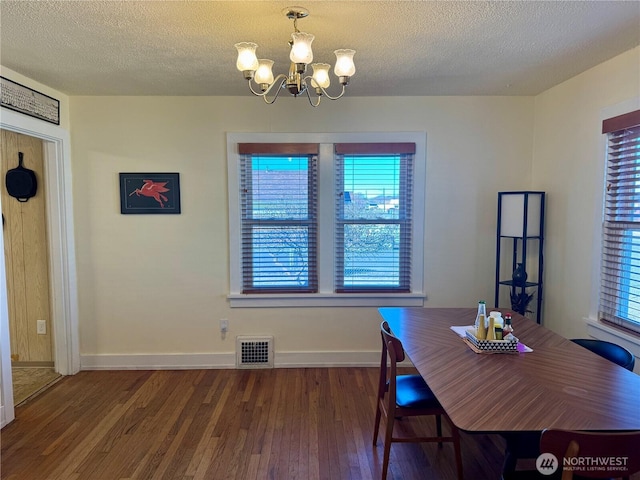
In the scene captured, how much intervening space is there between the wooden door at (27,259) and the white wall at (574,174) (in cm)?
440

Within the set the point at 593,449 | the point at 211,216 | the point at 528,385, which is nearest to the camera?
the point at 593,449

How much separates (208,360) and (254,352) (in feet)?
1.45

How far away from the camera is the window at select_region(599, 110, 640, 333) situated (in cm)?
233

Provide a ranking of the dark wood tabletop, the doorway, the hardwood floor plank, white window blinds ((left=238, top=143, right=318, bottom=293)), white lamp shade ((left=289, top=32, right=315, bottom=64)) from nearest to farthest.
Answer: the dark wood tabletop, white lamp shade ((left=289, top=32, right=315, bottom=64)), the hardwood floor plank, the doorway, white window blinds ((left=238, top=143, right=318, bottom=293))

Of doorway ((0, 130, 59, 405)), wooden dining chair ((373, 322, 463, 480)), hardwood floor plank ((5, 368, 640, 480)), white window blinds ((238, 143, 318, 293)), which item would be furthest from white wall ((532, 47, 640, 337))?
doorway ((0, 130, 59, 405))

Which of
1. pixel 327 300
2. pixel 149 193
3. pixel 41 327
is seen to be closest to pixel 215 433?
pixel 327 300

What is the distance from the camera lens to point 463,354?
1886 millimetres

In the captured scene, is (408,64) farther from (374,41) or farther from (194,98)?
(194,98)

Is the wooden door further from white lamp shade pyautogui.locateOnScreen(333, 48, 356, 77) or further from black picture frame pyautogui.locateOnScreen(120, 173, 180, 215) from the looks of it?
white lamp shade pyautogui.locateOnScreen(333, 48, 356, 77)

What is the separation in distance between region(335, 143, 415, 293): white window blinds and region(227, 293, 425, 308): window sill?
8 centimetres

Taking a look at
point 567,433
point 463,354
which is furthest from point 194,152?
point 567,433

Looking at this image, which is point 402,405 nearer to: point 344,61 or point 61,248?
point 344,61

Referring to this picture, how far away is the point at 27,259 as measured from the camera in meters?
3.41

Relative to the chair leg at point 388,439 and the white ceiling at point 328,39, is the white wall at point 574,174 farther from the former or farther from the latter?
the chair leg at point 388,439
